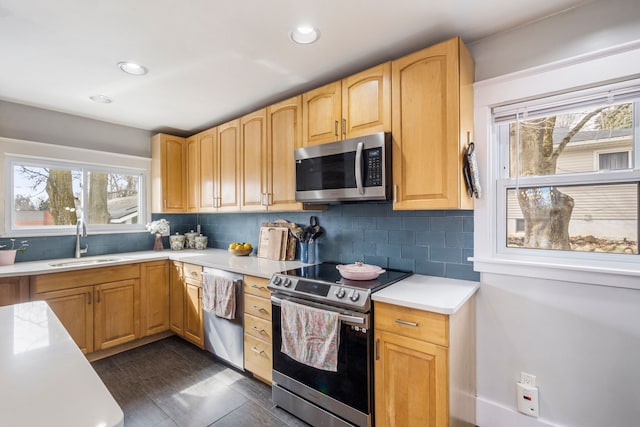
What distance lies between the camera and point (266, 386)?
7.53 ft

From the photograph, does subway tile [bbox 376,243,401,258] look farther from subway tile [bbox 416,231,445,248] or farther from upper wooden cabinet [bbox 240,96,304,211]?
upper wooden cabinet [bbox 240,96,304,211]

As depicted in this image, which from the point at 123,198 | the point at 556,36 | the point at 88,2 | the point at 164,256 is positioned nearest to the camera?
the point at 88,2

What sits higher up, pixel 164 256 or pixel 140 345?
pixel 164 256

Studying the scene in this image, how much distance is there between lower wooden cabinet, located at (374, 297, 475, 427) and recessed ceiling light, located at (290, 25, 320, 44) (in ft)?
5.23

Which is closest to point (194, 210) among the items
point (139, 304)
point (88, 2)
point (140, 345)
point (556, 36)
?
point (139, 304)

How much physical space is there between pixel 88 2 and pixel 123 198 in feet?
8.12

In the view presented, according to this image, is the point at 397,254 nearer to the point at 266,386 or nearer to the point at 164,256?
the point at 266,386

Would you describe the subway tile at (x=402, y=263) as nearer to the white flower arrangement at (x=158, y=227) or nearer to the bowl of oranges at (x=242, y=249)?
the bowl of oranges at (x=242, y=249)

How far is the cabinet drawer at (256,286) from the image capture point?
221 centimetres

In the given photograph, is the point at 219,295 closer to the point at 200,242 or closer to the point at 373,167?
the point at 200,242

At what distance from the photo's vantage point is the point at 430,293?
1660mm

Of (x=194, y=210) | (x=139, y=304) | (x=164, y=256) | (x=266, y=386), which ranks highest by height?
(x=194, y=210)

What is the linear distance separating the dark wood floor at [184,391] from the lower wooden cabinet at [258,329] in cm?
17

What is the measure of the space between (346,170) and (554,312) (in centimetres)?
147
